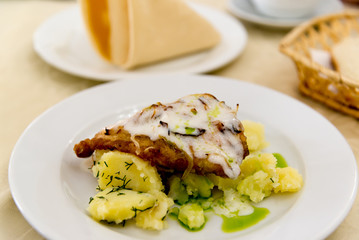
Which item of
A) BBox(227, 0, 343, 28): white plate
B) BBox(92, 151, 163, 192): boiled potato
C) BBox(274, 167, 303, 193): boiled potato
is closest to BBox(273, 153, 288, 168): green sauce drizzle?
BBox(274, 167, 303, 193): boiled potato

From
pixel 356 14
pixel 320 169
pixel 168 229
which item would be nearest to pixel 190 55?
pixel 356 14

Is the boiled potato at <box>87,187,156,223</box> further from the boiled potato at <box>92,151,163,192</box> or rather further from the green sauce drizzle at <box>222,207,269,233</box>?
the green sauce drizzle at <box>222,207,269,233</box>

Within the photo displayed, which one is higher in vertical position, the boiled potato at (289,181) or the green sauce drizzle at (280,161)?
the boiled potato at (289,181)

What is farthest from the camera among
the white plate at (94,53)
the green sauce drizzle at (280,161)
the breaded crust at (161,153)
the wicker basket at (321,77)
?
the white plate at (94,53)

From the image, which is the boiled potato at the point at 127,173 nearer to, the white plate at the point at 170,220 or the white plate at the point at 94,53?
the white plate at the point at 170,220

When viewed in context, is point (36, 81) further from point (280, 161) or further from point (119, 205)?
point (280, 161)

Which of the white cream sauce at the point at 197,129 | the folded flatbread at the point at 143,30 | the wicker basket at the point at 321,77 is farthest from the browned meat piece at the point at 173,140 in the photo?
the folded flatbread at the point at 143,30
